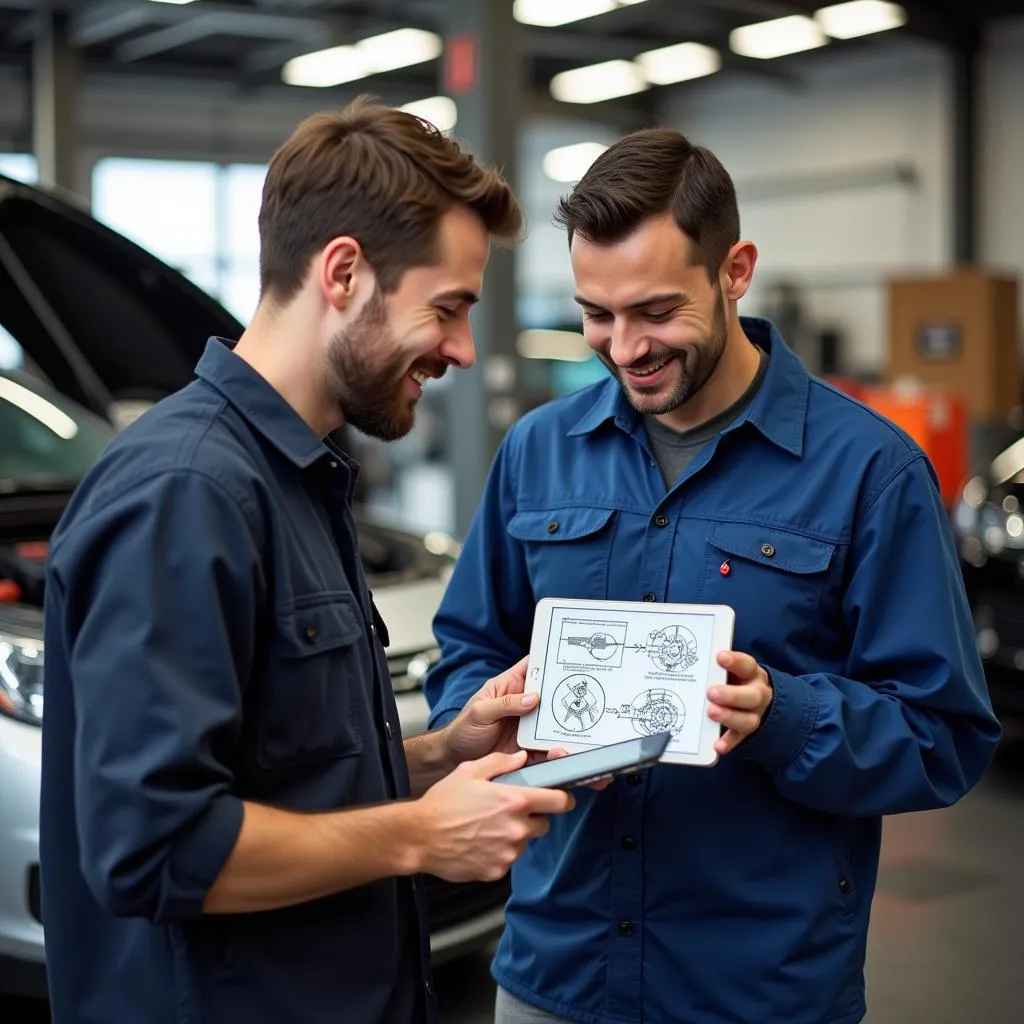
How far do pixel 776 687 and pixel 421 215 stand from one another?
0.66 meters

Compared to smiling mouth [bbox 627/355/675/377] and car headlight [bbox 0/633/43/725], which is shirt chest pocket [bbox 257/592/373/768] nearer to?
smiling mouth [bbox 627/355/675/377]

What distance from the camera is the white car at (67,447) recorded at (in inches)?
106

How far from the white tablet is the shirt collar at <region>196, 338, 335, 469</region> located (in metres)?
0.43

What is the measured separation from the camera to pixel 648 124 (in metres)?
7.05

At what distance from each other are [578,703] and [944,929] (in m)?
2.53

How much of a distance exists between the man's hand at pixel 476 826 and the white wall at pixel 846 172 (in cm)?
1250

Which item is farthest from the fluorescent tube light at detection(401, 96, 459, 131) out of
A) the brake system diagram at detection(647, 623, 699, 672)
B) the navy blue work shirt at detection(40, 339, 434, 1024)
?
the navy blue work shirt at detection(40, 339, 434, 1024)

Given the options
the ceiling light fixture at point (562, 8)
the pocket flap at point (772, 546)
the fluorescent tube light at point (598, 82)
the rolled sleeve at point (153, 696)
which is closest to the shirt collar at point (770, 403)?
the pocket flap at point (772, 546)

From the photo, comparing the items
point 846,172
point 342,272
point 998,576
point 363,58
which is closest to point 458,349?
point 342,272

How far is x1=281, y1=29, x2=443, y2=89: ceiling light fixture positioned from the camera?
1249 cm

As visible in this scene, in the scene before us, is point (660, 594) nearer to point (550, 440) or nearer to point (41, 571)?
point (550, 440)

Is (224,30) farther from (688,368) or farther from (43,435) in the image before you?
(688,368)

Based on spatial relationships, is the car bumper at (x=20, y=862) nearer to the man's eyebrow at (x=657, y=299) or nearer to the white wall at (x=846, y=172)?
the man's eyebrow at (x=657, y=299)

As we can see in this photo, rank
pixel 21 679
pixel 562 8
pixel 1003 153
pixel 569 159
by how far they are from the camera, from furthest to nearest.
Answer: pixel 569 159
pixel 1003 153
pixel 562 8
pixel 21 679
